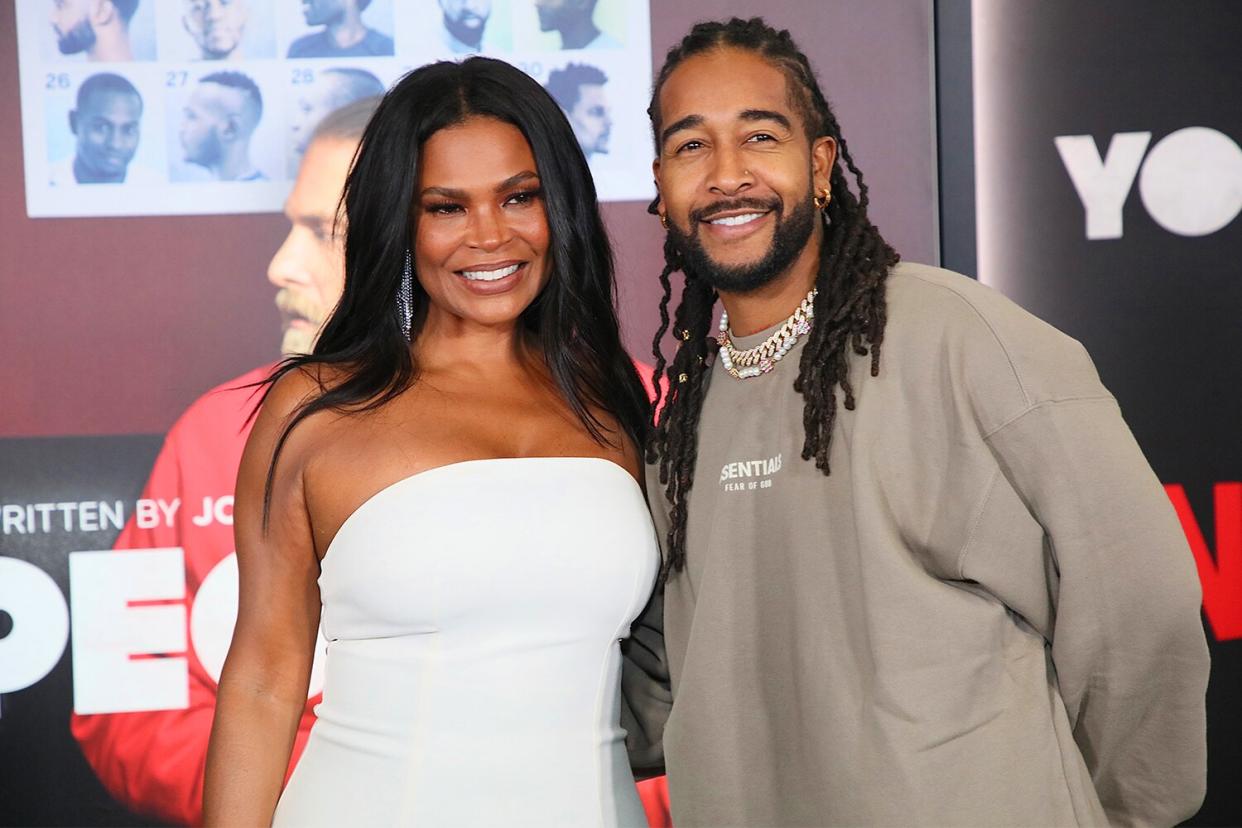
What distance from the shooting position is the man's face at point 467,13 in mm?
2939

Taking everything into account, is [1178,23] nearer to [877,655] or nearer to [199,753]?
[877,655]

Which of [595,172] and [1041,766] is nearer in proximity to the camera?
[1041,766]

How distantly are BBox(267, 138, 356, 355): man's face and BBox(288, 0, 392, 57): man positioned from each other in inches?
8.1

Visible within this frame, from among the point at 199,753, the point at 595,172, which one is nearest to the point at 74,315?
the point at 199,753

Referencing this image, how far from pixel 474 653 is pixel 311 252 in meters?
1.39

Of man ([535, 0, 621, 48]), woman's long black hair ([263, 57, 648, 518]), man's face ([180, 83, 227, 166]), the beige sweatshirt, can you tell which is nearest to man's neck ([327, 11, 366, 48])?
man's face ([180, 83, 227, 166])

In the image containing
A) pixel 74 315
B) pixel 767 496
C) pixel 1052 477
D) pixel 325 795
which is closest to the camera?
pixel 1052 477

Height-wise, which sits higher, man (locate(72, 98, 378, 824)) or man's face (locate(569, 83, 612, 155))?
man's face (locate(569, 83, 612, 155))

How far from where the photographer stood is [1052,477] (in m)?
1.56

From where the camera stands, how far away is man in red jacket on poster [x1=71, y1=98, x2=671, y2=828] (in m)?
2.91

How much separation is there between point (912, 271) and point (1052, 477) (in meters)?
0.35

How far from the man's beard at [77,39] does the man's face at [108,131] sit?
0.11m

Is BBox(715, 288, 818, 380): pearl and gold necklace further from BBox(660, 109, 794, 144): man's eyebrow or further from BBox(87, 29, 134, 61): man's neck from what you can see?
BBox(87, 29, 134, 61): man's neck

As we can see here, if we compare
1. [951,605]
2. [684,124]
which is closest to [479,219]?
[684,124]
